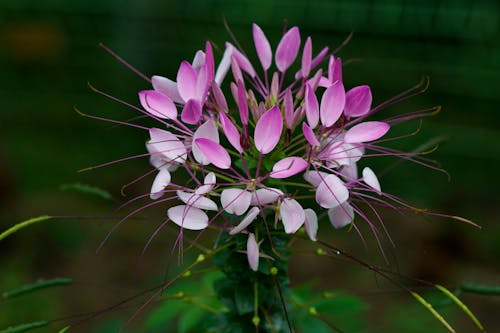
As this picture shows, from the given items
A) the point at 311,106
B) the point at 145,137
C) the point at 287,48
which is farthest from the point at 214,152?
the point at 145,137

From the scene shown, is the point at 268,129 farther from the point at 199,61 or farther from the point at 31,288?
the point at 31,288

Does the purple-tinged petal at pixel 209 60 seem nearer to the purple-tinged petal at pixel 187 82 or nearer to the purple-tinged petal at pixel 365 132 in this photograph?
the purple-tinged petal at pixel 187 82

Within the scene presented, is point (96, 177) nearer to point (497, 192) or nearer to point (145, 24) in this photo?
point (145, 24)

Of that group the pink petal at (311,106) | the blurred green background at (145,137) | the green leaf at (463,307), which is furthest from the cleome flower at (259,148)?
the blurred green background at (145,137)

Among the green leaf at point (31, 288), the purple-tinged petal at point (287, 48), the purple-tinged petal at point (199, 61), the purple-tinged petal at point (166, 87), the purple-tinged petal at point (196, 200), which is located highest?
the purple-tinged petal at point (287, 48)

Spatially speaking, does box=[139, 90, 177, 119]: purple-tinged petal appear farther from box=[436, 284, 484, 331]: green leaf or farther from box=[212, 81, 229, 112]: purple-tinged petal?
box=[436, 284, 484, 331]: green leaf

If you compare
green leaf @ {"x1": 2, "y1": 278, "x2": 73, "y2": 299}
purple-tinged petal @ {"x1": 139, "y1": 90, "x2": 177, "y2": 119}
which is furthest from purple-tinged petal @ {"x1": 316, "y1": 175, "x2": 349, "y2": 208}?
green leaf @ {"x1": 2, "y1": 278, "x2": 73, "y2": 299}
